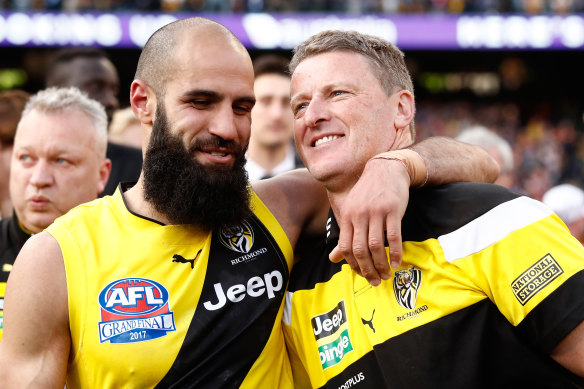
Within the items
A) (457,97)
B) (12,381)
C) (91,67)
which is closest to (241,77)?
(12,381)

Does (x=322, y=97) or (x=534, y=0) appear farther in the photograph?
(x=534, y=0)

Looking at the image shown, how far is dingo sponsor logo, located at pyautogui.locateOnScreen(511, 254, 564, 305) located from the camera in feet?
6.63

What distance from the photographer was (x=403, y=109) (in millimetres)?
2693

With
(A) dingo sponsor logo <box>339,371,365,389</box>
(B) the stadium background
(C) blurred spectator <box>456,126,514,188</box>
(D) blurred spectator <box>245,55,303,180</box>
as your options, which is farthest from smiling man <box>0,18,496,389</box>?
(B) the stadium background

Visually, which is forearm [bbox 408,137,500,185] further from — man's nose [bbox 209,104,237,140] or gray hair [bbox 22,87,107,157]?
gray hair [bbox 22,87,107,157]

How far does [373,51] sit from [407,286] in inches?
36.4

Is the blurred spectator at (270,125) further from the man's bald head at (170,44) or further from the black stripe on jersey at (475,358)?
the black stripe on jersey at (475,358)

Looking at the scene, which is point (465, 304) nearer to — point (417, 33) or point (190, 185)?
point (190, 185)

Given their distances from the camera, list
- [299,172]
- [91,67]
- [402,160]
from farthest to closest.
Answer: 1. [91,67]
2. [299,172]
3. [402,160]

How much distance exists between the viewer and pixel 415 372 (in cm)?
221

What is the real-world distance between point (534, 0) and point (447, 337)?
58.0 ft

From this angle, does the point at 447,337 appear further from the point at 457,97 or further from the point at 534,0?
the point at 457,97

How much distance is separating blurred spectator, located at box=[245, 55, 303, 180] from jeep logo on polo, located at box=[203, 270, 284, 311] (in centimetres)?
292

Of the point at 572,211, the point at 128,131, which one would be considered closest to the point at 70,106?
Answer: the point at 128,131
